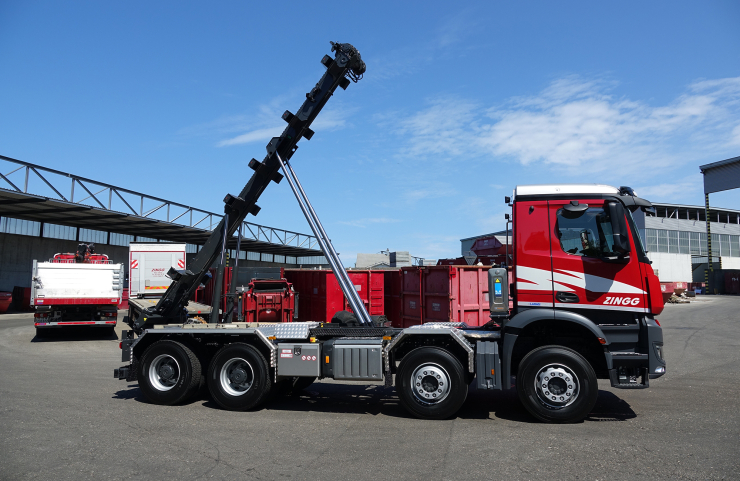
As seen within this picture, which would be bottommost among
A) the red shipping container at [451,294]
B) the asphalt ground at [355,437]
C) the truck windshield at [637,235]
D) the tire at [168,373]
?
the asphalt ground at [355,437]

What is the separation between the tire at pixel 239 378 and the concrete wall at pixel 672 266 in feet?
174

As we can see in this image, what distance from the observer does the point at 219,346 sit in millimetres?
8008

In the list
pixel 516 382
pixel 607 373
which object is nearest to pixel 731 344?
pixel 607 373

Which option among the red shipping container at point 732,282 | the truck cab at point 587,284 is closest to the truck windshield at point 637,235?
the truck cab at point 587,284

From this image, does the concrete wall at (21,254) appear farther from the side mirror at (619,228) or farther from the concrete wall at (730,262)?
the concrete wall at (730,262)

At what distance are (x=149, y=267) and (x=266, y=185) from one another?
1683 cm

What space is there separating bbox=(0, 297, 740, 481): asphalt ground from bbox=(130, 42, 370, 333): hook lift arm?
1.72m

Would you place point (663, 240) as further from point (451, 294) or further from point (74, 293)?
point (74, 293)

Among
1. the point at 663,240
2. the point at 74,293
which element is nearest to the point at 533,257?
the point at 74,293

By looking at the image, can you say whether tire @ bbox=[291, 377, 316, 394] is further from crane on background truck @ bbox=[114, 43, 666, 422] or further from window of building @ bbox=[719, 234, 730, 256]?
window of building @ bbox=[719, 234, 730, 256]

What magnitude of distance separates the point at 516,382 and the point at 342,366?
2.47 m

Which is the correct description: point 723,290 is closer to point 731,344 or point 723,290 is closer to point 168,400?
point 731,344

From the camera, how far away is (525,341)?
696 cm

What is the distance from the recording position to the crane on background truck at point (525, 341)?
254 inches
